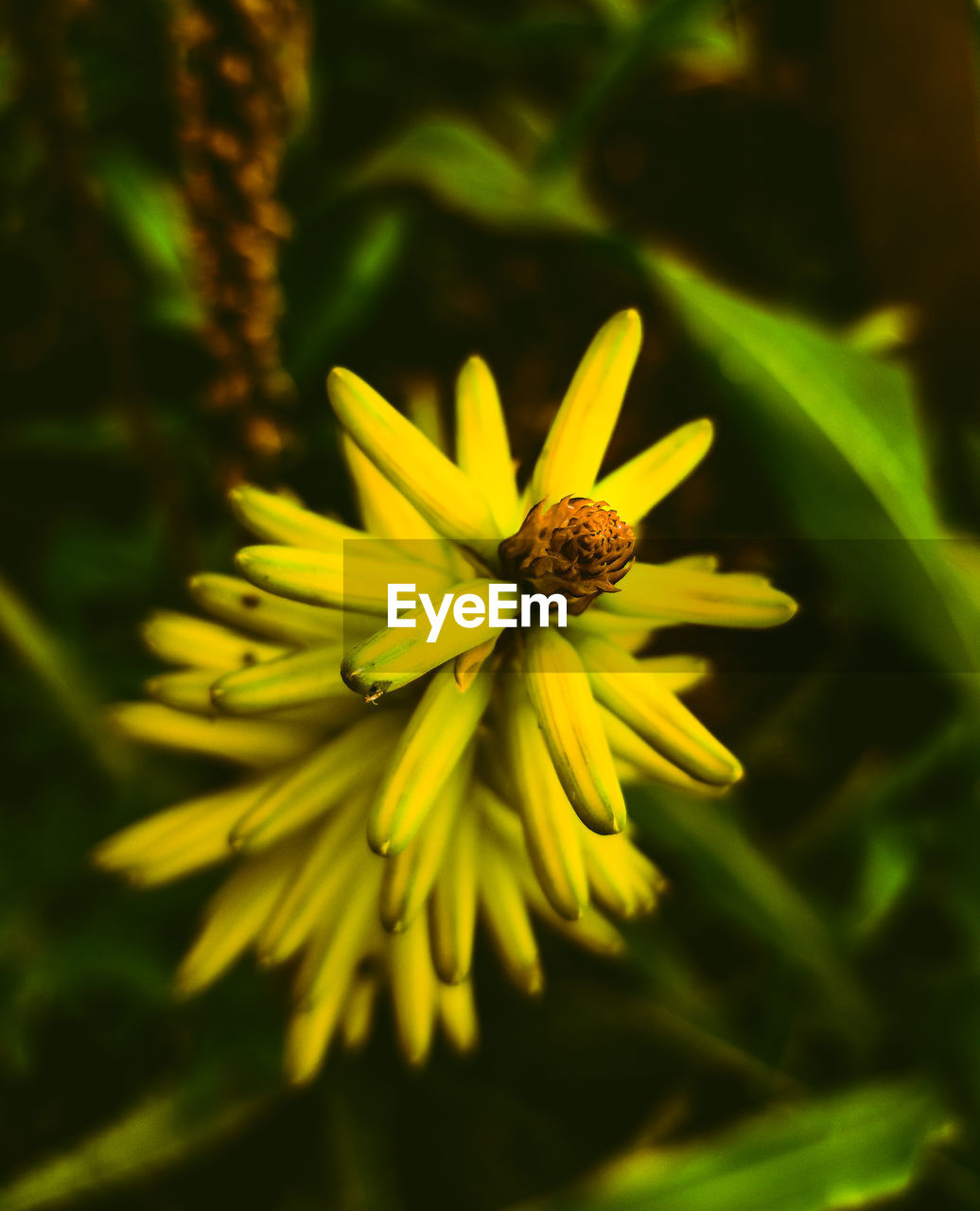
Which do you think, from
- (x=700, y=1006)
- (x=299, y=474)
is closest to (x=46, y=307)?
(x=299, y=474)

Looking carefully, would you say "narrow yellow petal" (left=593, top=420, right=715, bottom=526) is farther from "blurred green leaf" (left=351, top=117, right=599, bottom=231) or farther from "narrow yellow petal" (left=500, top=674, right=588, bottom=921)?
"blurred green leaf" (left=351, top=117, right=599, bottom=231)

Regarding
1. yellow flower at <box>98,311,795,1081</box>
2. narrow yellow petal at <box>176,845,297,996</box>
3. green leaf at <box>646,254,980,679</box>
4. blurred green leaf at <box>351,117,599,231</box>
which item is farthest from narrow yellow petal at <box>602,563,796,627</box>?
blurred green leaf at <box>351,117,599,231</box>

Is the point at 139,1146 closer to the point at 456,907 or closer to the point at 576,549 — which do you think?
the point at 456,907

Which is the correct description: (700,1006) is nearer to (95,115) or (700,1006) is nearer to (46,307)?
(46,307)

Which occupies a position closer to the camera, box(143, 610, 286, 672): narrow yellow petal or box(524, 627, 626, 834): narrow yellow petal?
box(524, 627, 626, 834): narrow yellow petal

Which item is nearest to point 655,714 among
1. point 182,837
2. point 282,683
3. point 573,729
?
point 573,729

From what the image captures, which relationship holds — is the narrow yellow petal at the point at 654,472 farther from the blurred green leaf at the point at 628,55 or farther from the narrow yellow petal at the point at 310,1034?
the blurred green leaf at the point at 628,55

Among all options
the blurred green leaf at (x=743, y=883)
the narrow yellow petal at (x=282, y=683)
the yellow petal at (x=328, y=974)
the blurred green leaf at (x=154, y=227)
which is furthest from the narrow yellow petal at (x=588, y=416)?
the blurred green leaf at (x=154, y=227)
